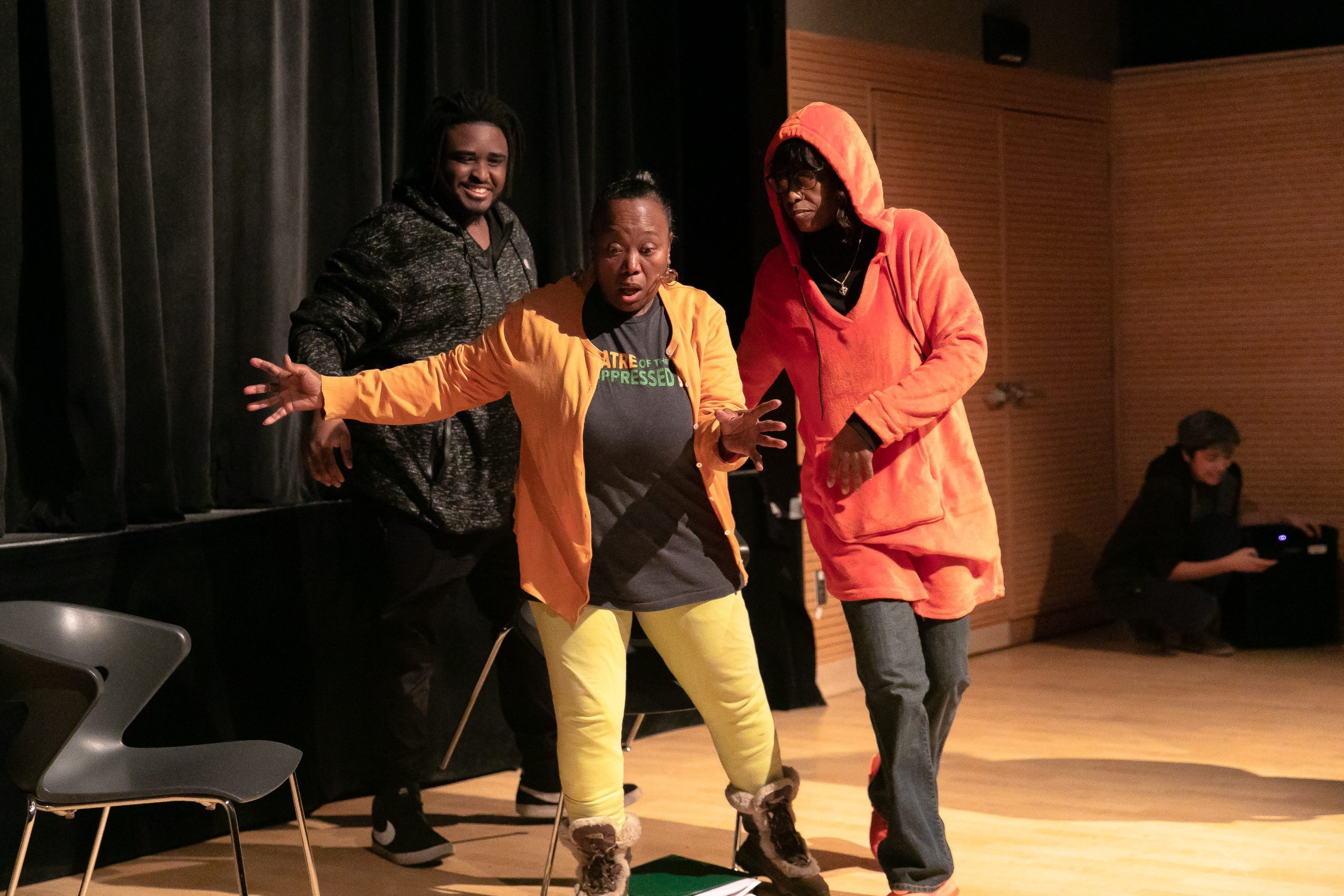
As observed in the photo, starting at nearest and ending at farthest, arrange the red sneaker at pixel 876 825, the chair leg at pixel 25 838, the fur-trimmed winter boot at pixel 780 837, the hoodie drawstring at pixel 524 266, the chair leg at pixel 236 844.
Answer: the chair leg at pixel 236 844, the chair leg at pixel 25 838, the fur-trimmed winter boot at pixel 780 837, the red sneaker at pixel 876 825, the hoodie drawstring at pixel 524 266

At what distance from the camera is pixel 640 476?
2762 millimetres

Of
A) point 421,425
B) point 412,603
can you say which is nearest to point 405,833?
point 412,603

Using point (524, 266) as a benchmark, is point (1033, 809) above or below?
below

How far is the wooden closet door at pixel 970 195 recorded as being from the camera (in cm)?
541

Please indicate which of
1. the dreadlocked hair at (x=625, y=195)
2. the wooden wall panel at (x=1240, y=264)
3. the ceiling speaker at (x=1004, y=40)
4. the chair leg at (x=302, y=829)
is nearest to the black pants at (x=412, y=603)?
the chair leg at (x=302, y=829)

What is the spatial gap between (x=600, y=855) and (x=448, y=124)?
66.3 inches

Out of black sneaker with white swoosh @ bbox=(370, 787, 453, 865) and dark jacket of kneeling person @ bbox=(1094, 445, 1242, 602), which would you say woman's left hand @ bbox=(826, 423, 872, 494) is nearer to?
black sneaker with white swoosh @ bbox=(370, 787, 453, 865)

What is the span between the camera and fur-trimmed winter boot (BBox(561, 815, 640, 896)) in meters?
2.72

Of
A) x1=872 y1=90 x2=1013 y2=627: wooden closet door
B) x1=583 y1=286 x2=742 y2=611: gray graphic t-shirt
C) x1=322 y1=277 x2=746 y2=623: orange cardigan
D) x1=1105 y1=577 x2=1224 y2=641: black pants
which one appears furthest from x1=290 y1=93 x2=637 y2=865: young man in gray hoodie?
x1=1105 y1=577 x2=1224 y2=641: black pants

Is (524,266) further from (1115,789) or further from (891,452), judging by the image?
(1115,789)

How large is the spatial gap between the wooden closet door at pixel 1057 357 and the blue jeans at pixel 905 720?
308 centimetres

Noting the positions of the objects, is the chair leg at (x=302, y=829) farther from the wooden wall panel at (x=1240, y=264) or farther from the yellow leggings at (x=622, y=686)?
the wooden wall panel at (x=1240, y=264)

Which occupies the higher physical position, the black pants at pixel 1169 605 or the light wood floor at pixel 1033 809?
the black pants at pixel 1169 605

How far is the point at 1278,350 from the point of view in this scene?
6195 millimetres
